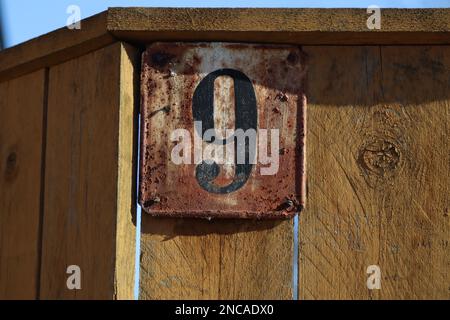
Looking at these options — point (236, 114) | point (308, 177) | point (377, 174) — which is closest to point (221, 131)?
point (236, 114)

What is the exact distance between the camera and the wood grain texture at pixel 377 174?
3217mm

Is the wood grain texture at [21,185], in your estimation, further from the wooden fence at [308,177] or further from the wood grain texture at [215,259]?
the wood grain texture at [215,259]

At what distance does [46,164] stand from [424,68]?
102 cm

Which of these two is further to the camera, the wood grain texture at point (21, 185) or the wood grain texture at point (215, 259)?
the wood grain texture at point (21, 185)

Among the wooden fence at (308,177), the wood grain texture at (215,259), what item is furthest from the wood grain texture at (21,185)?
the wood grain texture at (215,259)

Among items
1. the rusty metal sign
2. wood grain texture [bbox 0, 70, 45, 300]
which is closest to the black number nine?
the rusty metal sign

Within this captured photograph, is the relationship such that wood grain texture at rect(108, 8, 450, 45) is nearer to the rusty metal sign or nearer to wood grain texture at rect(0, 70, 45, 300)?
the rusty metal sign

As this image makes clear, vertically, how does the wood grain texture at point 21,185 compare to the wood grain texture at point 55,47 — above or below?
below

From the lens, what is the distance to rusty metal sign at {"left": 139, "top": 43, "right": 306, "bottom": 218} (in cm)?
324

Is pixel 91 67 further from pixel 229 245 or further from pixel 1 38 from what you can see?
pixel 1 38

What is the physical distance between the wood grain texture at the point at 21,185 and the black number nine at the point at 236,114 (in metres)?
0.46

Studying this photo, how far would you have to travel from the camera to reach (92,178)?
3.28 meters

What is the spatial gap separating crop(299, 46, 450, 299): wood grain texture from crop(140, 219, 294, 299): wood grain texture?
63mm

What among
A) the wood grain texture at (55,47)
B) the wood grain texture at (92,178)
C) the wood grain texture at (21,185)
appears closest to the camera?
the wood grain texture at (92,178)
